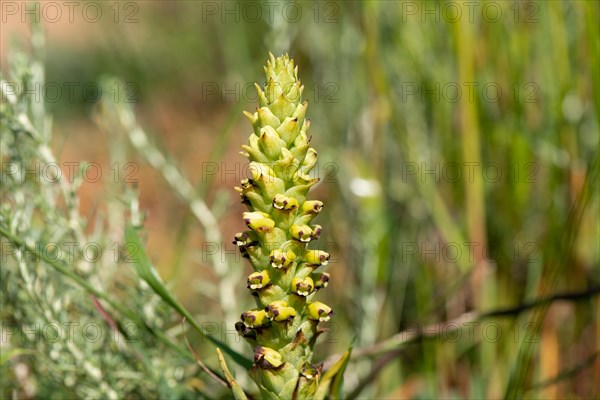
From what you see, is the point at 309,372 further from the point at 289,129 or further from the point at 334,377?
the point at 289,129

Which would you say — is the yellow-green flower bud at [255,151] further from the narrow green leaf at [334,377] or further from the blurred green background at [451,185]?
the blurred green background at [451,185]

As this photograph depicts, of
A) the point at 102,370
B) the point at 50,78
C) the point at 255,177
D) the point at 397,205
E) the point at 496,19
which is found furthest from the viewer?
the point at 50,78

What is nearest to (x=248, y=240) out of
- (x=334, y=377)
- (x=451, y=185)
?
(x=334, y=377)

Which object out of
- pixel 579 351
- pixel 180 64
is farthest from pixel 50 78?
pixel 579 351

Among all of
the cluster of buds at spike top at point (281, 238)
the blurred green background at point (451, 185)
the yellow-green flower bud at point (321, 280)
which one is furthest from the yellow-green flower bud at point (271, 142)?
the blurred green background at point (451, 185)

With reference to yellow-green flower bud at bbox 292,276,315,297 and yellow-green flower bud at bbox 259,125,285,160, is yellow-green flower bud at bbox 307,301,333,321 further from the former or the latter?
yellow-green flower bud at bbox 259,125,285,160

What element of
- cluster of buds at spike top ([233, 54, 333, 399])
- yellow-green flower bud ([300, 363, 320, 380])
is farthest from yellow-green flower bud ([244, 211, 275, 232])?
yellow-green flower bud ([300, 363, 320, 380])

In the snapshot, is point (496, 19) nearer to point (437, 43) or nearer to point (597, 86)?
point (437, 43)
